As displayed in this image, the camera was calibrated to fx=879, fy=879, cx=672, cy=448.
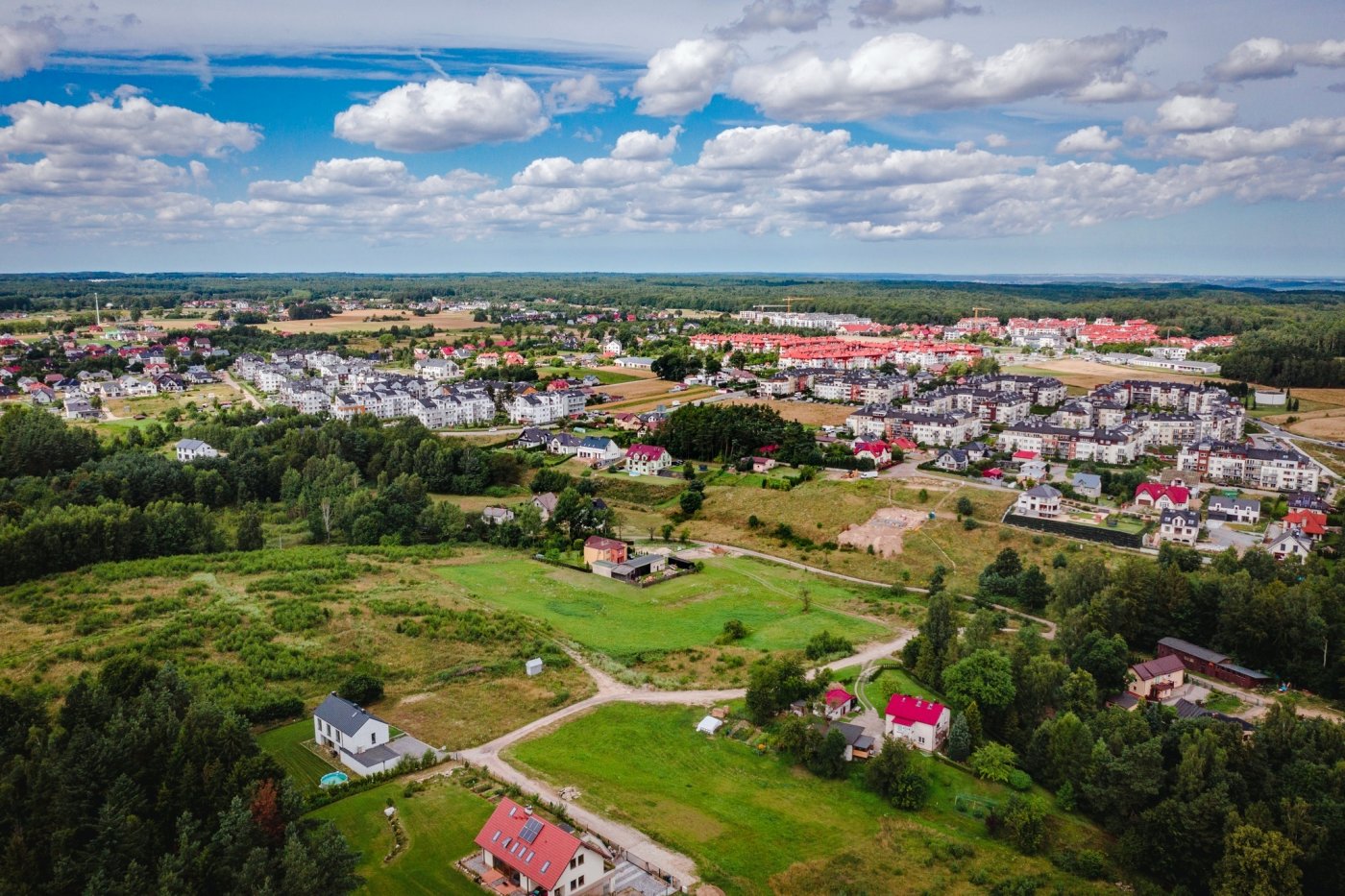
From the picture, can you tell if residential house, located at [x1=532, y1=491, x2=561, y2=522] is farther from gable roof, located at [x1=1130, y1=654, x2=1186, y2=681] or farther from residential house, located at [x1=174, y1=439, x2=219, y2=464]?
gable roof, located at [x1=1130, y1=654, x2=1186, y2=681]

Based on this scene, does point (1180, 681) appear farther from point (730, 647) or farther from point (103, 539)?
point (103, 539)

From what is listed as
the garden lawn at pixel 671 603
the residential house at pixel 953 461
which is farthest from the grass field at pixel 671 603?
the residential house at pixel 953 461

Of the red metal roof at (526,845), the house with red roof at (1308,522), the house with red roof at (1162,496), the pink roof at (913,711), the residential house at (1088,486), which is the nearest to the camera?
the red metal roof at (526,845)

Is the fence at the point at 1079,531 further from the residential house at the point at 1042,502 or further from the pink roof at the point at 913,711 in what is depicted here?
the pink roof at the point at 913,711

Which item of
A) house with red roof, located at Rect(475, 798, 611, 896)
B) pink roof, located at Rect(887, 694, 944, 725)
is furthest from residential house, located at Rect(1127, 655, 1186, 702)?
house with red roof, located at Rect(475, 798, 611, 896)

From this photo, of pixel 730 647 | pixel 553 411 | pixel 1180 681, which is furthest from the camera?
pixel 553 411

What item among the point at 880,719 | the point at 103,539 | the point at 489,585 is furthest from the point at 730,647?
the point at 103,539
